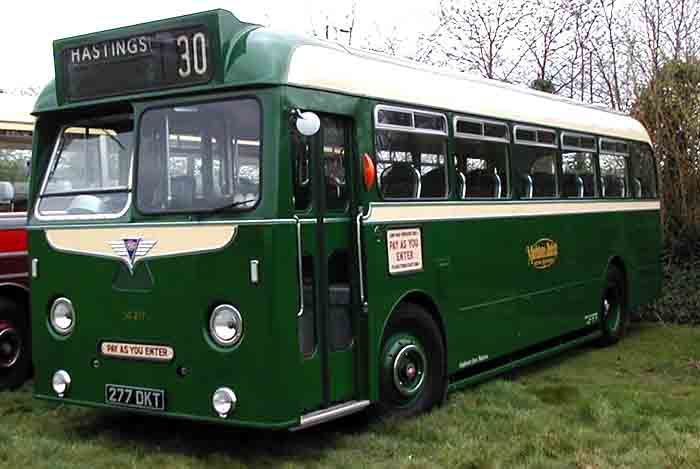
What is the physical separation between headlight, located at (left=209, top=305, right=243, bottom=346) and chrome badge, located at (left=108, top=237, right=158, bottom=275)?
70 cm

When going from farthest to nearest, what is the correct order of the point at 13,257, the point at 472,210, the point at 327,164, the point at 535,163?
1. the point at 535,163
2. the point at 13,257
3. the point at 472,210
4. the point at 327,164

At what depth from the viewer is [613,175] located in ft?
39.3

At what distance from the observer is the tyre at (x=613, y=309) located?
11.8 m

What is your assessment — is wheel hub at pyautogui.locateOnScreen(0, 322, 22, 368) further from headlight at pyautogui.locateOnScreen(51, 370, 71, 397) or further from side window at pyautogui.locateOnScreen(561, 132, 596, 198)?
side window at pyautogui.locateOnScreen(561, 132, 596, 198)

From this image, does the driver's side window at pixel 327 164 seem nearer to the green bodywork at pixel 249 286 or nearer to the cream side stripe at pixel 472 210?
the green bodywork at pixel 249 286

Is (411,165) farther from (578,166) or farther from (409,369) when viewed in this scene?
(578,166)

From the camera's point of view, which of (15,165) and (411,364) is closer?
(411,364)

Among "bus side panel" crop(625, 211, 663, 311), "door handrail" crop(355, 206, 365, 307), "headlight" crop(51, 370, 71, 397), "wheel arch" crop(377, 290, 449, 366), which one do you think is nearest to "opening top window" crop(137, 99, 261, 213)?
"door handrail" crop(355, 206, 365, 307)

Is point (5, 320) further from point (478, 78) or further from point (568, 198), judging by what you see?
point (568, 198)

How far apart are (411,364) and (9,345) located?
13.3 feet

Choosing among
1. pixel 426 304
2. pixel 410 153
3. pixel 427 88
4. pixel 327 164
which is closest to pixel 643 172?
pixel 427 88

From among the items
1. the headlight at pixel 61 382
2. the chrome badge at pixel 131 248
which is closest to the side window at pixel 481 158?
the chrome badge at pixel 131 248

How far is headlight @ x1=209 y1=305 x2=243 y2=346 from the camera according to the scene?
20.3 feet

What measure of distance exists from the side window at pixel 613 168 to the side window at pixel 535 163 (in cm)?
161
